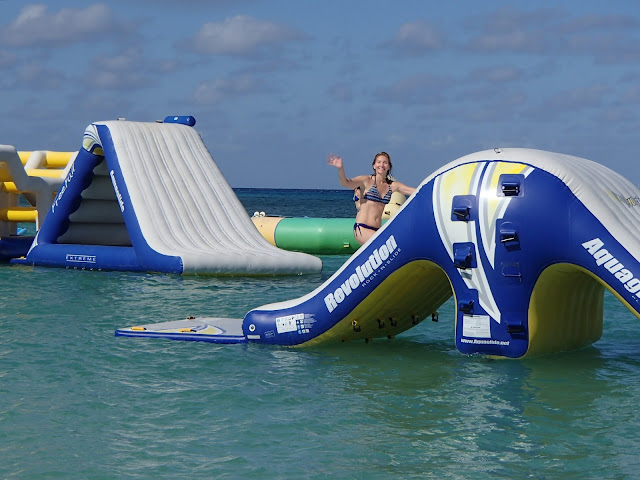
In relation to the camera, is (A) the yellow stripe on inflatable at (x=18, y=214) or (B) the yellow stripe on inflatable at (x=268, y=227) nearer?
(A) the yellow stripe on inflatable at (x=18, y=214)

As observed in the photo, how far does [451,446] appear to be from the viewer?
3.94 metres

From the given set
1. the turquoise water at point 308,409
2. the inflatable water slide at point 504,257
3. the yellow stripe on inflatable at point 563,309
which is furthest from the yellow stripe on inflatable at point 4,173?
the yellow stripe on inflatable at point 563,309

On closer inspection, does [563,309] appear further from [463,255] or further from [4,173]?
[4,173]

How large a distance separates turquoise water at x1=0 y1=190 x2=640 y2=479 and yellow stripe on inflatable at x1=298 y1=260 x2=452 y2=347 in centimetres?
12

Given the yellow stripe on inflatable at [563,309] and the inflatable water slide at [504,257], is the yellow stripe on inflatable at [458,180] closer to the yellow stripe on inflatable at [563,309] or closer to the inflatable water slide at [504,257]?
the inflatable water slide at [504,257]

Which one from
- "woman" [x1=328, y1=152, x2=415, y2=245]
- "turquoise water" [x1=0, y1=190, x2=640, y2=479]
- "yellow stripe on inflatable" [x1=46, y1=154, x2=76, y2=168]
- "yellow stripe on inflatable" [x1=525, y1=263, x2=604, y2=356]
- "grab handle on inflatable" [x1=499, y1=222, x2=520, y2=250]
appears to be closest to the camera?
"turquoise water" [x1=0, y1=190, x2=640, y2=479]

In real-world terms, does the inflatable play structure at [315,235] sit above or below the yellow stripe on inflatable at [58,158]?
below

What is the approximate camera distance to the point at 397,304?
6.31 metres

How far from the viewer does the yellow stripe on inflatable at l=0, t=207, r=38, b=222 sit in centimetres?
1337

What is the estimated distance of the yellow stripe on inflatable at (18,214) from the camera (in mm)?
13367

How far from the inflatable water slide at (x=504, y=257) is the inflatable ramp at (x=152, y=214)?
15.7 ft

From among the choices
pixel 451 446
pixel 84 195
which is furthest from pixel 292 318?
pixel 84 195

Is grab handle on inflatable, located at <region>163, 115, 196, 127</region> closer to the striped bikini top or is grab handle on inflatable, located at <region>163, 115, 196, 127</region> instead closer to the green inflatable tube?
the green inflatable tube

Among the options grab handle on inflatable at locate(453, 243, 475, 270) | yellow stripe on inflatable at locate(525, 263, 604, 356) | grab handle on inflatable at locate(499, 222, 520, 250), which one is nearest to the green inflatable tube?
yellow stripe on inflatable at locate(525, 263, 604, 356)
